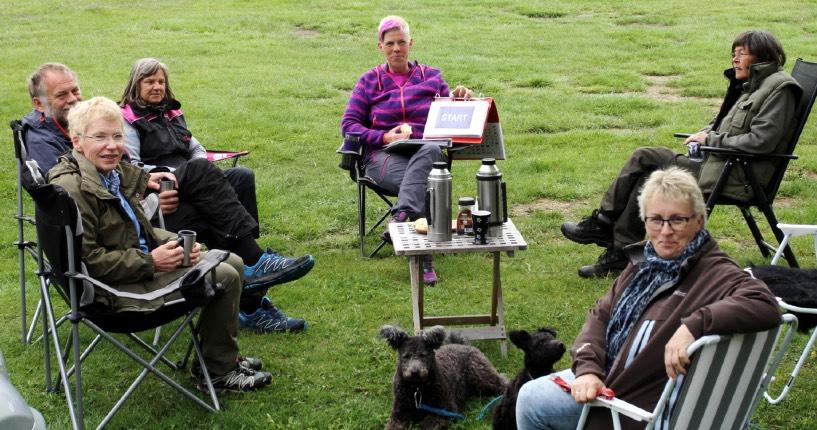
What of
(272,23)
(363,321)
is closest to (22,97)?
(272,23)

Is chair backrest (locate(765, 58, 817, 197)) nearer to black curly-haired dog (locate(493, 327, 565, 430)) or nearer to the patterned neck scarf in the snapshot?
black curly-haired dog (locate(493, 327, 565, 430))

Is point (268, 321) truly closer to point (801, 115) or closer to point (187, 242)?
point (187, 242)

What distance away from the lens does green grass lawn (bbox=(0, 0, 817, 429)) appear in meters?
4.68

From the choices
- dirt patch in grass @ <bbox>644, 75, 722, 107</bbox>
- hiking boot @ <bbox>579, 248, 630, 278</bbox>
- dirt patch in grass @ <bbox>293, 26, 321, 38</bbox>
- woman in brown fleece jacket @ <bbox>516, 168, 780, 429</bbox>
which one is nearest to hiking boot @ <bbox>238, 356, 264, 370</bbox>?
woman in brown fleece jacket @ <bbox>516, 168, 780, 429</bbox>

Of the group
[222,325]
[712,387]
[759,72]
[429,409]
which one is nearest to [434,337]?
[429,409]

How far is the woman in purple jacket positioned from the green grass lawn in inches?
25.2

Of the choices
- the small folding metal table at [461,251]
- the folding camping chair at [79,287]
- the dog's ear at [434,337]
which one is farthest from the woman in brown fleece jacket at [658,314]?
the folding camping chair at [79,287]

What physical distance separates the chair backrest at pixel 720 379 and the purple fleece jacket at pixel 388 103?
12.0 feet

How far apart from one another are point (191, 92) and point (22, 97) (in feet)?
6.49

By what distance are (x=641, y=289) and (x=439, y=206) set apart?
5.04 ft

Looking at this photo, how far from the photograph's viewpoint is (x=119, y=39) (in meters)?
15.8

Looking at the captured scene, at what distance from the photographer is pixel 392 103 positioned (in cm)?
642

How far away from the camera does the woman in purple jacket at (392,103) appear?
6.25m

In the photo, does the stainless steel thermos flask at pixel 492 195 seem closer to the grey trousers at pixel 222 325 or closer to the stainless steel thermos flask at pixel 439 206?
the stainless steel thermos flask at pixel 439 206
